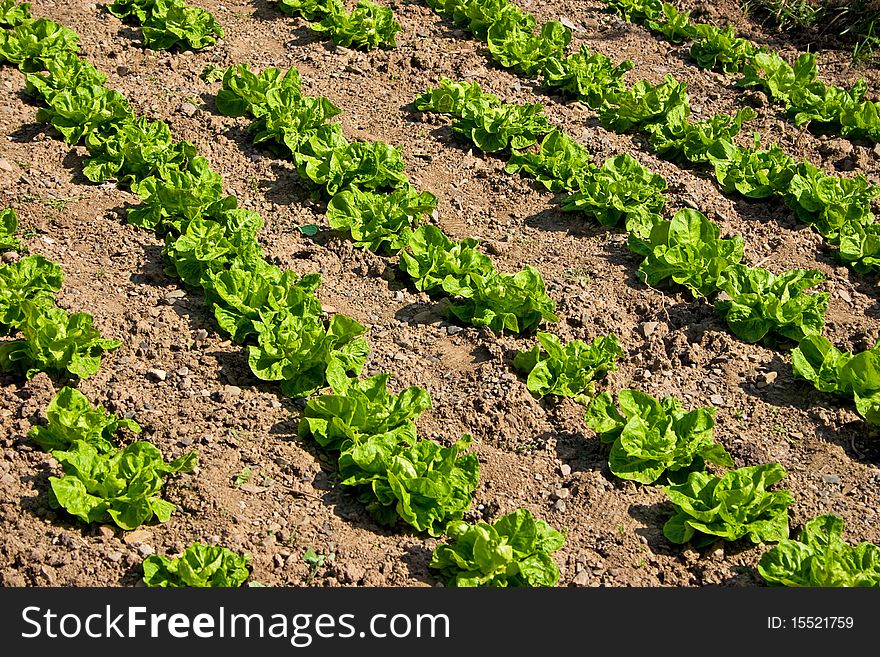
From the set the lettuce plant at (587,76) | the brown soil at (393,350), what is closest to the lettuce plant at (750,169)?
the brown soil at (393,350)

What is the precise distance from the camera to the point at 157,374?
5285 mm

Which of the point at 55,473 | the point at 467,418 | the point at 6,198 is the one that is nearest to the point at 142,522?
the point at 55,473

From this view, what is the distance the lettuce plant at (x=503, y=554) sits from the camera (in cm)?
426

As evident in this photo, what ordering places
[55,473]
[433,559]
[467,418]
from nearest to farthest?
[433,559] < [55,473] < [467,418]

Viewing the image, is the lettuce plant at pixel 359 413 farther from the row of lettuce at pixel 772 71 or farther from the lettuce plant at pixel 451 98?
the row of lettuce at pixel 772 71

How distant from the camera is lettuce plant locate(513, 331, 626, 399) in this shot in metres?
5.35

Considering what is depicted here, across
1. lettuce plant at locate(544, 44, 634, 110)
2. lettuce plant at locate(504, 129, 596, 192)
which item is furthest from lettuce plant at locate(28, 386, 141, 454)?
lettuce plant at locate(544, 44, 634, 110)

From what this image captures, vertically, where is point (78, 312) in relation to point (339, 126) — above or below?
below

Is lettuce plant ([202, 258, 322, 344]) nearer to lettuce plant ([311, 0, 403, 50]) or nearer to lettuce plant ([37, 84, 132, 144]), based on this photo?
lettuce plant ([37, 84, 132, 144])

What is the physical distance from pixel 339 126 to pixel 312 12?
1.86 meters

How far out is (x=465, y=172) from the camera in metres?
7.09

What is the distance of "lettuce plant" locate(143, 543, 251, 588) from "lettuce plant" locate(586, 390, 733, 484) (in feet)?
5.86

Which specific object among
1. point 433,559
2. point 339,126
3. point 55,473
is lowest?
point 55,473

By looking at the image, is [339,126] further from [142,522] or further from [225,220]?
[142,522]
